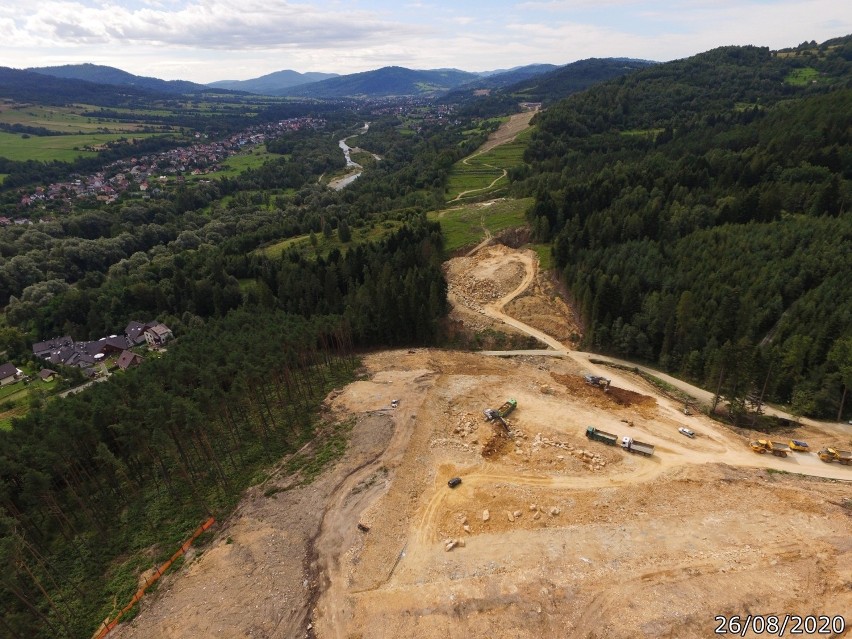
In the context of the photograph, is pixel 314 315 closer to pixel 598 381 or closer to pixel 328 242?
pixel 598 381

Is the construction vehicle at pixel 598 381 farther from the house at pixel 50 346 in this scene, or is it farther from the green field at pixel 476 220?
the house at pixel 50 346

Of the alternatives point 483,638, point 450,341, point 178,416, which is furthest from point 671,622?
point 450,341

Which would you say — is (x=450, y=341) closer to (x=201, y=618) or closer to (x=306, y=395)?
(x=306, y=395)

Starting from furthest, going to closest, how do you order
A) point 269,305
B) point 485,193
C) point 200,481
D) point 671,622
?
point 485,193, point 269,305, point 200,481, point 671,622

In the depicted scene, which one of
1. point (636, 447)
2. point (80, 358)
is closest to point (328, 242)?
point (80, 358)

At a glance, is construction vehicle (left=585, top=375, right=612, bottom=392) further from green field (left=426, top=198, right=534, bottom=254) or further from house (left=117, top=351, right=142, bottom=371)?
house (left=117, top=351, right=142, bottom=371)
